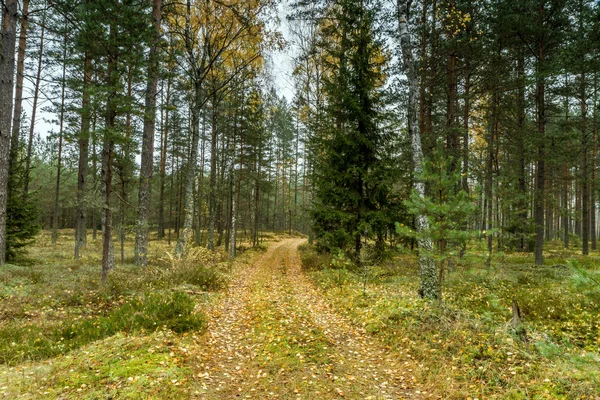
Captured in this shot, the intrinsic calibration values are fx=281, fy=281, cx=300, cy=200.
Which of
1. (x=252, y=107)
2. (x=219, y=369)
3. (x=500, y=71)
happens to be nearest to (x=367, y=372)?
(x=219, y=369)

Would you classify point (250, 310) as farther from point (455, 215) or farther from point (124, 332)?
point (455, 215)

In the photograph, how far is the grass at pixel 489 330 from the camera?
137 inches

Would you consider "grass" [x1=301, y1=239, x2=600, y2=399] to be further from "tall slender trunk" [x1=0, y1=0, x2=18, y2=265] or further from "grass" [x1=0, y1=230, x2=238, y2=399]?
"tall slender trunk" [x1=0, y1=0, x2=18, y2=265]

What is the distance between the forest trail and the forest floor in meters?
0.02

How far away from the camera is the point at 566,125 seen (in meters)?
12.8

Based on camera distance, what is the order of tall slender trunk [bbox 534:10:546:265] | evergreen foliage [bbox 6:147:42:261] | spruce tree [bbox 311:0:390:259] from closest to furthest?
1. evergreen foliage [bbox 6:147:42:261]
2. spruce tree [bbox 311:0:390:259]
3. tall slender trunk [bbox 534:10:546:265]

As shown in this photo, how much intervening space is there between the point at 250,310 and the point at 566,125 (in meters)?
15.8

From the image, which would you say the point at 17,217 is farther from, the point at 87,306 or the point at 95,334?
the point at 95,334

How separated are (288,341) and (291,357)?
0.60m

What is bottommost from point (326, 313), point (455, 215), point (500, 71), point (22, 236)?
point (326, 313)

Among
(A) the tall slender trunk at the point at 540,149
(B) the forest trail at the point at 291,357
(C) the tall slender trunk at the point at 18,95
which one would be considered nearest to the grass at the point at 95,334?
(B) the forest trail at the point at 291,357

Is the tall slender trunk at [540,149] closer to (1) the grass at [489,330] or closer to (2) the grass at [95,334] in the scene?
(1) the grass at [489,330]

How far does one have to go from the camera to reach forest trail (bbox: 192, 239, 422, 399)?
393 centimetres

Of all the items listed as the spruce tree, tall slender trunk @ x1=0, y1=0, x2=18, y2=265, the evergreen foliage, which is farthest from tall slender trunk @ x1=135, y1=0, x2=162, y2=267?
the spruce tree
